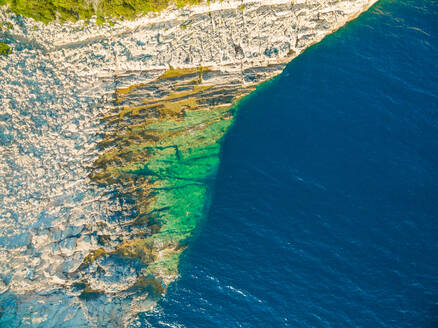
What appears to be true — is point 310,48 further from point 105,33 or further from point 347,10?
point 105,33

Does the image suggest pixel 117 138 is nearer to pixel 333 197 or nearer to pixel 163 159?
pixel 163 159

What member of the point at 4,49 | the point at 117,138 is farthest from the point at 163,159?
the point at 4,49

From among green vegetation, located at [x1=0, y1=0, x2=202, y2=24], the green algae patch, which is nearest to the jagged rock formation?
the green algae patch

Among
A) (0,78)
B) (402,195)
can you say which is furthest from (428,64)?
(0,78)

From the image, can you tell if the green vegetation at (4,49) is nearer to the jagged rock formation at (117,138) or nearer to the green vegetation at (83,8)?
the jagged rock formation at (117,138)

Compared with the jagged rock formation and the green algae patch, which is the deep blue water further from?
the jagged rock formation

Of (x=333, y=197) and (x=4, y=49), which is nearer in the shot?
(x=333, y=197)
